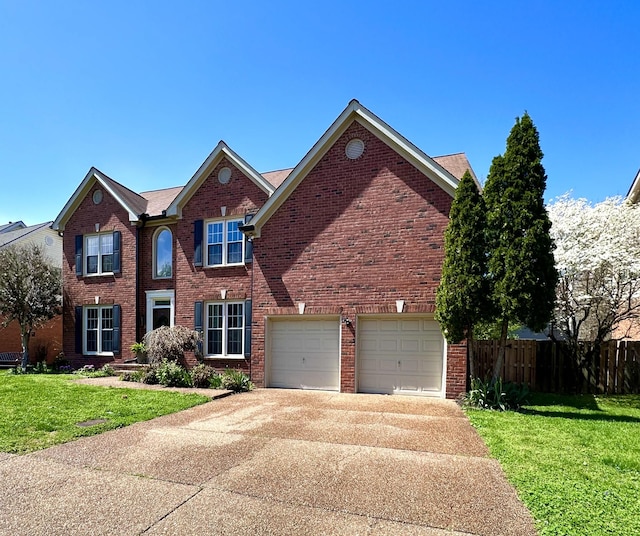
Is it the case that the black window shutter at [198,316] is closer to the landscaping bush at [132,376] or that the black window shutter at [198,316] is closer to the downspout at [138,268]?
the landscaping bush at [132,376]

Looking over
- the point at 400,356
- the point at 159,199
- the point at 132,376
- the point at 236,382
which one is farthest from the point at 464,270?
the point at 159,199

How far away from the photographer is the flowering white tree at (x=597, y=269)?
11.1 m

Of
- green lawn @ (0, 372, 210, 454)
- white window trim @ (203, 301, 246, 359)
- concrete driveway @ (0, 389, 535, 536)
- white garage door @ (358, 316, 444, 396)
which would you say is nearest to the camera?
concrete driveway @ (0, 389, 535, 536)

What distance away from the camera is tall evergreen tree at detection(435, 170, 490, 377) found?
365 inches

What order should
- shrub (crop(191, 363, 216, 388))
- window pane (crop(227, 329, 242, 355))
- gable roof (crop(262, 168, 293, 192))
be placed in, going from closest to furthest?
shrub (crop(191, 363, 216, 388)) < window pane (crop(227, 329, 242, 355)) < gable roof (crop(262, 168, 293, 192))

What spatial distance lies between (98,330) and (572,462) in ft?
54.5

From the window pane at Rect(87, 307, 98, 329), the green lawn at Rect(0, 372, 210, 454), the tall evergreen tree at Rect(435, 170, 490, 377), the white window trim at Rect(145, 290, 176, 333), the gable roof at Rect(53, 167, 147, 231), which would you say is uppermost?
the gable roof at Rect(53, 167, 147, 231)

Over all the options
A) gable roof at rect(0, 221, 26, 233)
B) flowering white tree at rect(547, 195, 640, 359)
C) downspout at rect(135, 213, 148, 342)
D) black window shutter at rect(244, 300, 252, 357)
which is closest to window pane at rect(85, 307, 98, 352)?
downspout at rect(135, 213, 148, 342)

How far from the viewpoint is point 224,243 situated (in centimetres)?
1437

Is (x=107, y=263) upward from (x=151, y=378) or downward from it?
upward

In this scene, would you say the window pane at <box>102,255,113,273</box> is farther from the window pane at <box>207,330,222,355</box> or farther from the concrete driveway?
the concrete driveway

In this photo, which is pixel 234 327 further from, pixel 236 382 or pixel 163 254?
pixel 163 254

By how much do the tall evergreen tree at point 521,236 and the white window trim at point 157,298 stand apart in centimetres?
1104

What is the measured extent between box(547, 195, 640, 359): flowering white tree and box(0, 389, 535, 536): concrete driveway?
6.62 metres
